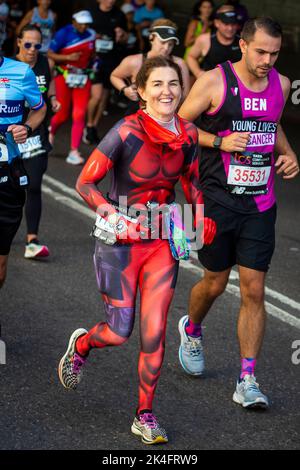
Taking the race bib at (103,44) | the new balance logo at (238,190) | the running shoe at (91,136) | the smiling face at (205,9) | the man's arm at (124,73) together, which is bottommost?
the running shoe at (91,136)

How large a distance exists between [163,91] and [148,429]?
1656mm

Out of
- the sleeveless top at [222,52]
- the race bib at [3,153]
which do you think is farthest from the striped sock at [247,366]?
the sleeveless top at [222,52]

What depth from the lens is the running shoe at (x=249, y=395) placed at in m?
6.45

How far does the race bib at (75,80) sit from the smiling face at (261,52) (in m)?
8.30

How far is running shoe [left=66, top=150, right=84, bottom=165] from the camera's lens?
14.8 m

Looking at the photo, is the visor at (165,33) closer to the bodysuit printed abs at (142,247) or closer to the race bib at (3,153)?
the race bib at (3,153)

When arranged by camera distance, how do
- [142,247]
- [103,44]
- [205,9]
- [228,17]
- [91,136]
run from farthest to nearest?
[205,9] < [103,44] < [91,136] < [228,17] < [142,247]

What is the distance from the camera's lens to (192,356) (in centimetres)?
705

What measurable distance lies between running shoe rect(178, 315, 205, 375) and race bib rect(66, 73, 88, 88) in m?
8.08

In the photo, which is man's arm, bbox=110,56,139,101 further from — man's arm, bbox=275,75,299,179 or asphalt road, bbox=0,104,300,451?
man's arm, bbox=275,75,299,179

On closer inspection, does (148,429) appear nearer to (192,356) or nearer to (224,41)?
(192,356)

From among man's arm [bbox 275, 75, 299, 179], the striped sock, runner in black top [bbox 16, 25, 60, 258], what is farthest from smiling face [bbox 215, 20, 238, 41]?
the striped sock

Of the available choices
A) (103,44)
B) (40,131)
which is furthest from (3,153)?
(103,44)
